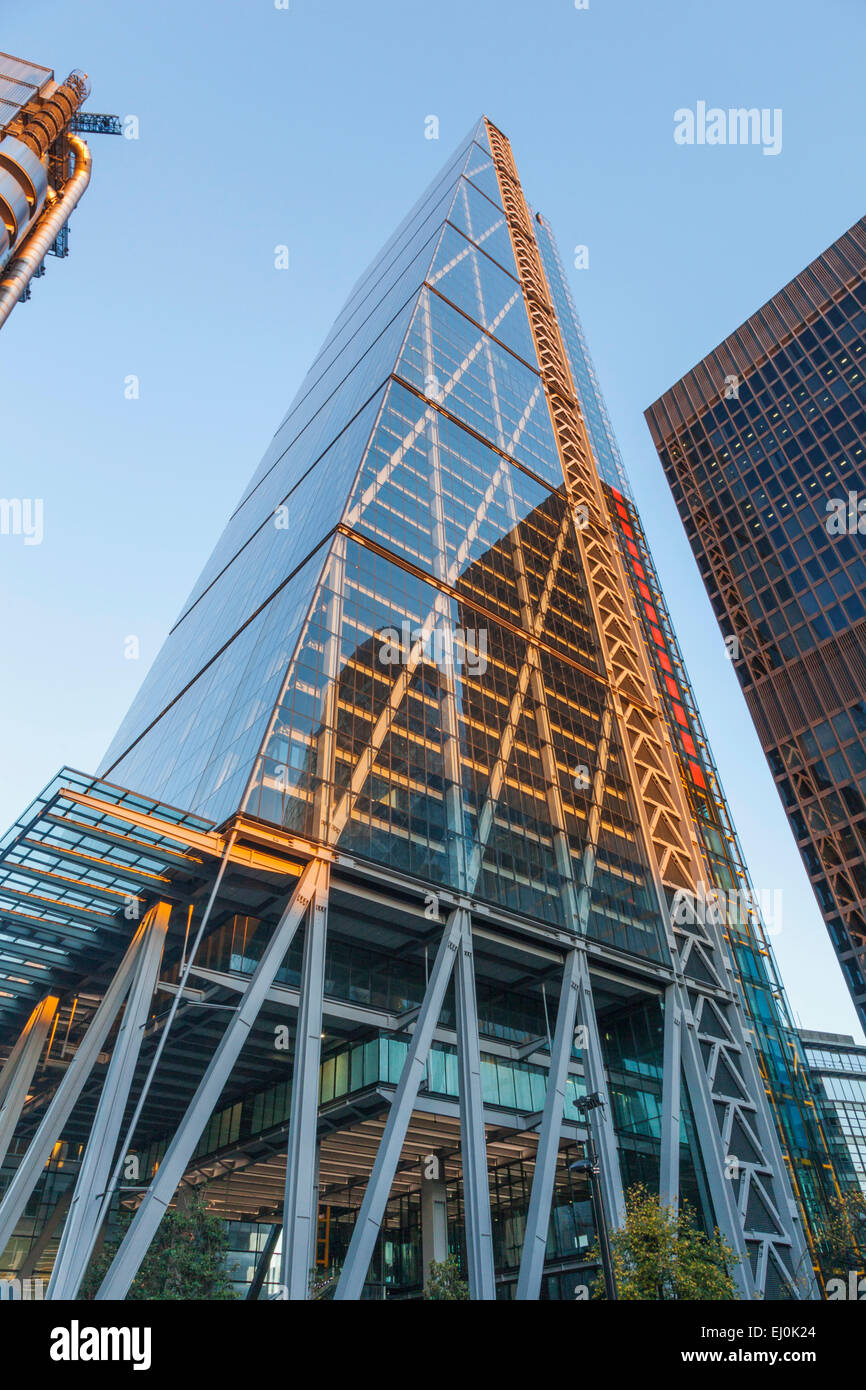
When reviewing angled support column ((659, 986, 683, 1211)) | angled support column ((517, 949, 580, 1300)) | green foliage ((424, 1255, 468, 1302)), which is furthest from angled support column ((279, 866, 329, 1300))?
angled support column ((659, 986, 683, 1211))

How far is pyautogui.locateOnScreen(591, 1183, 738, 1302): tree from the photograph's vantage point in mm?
24672

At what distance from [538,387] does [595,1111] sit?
56733 mm

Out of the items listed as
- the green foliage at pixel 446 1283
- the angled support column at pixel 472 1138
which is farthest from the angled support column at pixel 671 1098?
the green foliage at pixel 446 1283

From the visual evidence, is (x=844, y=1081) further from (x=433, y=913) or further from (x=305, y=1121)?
(x=305, y=1121)

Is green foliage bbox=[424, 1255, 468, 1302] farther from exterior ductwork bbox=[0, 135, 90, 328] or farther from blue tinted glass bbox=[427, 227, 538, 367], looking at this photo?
blue tinted glass bbox=[427, 227, 538, 367]

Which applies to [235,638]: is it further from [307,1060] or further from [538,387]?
[538,387]

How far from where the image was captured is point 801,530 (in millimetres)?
77125

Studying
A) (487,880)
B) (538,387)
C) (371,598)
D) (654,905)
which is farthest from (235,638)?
(538,387)

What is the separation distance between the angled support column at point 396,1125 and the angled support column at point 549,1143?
4.88m

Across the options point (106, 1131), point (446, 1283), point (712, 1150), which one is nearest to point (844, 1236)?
point (712, 1150)

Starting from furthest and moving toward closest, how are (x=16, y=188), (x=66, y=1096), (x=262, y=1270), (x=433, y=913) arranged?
(x=262, y=1270) → (x=433, y=913) → (x=16, y=188) → (x=66, y=1096)

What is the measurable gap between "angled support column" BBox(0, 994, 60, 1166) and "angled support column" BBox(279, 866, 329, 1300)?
1264 cm

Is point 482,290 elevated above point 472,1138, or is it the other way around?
point 482,290

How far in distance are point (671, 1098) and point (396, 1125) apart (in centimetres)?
1416
